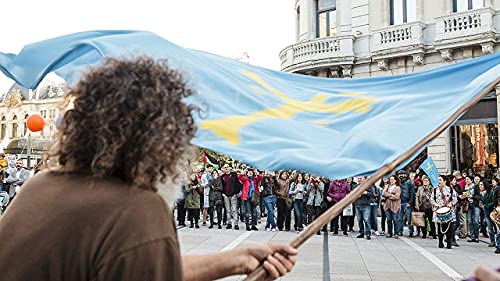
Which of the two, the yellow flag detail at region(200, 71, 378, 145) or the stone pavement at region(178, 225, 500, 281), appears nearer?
the yellow flag detail at region(200, 71, 378, 145)

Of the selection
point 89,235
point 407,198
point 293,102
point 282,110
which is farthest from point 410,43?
point 89,235

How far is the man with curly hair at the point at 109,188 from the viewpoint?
1.41m

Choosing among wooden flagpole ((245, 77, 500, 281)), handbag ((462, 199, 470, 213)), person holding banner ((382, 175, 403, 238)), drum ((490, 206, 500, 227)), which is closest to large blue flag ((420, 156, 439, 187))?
person holding banner ((382, 175, 403, 238))

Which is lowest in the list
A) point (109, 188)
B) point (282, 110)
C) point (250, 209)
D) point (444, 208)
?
point (250, 209)

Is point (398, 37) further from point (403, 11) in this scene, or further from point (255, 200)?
point (255, 200)

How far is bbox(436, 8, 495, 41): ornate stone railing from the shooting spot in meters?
18.4

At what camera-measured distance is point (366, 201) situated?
48.0 ft

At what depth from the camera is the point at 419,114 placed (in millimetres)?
3145

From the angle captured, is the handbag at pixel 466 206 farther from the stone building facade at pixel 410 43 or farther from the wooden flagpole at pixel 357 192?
the wooden flagpole at pixel 357 192

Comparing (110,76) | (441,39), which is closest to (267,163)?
(110,76)

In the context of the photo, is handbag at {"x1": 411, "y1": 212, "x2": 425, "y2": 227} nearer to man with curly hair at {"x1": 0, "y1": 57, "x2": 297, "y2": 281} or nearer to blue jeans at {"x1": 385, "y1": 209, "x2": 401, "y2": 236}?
blue jeans at {"x1": 385, "y1": 209, "x2": 401, "y2": 236}

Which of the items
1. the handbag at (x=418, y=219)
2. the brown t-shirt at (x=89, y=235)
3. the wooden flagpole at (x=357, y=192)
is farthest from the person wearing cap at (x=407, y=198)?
the brown t-shirt at (x=89, y=235)

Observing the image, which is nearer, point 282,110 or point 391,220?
point 282,110

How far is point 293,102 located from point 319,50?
1956cm
